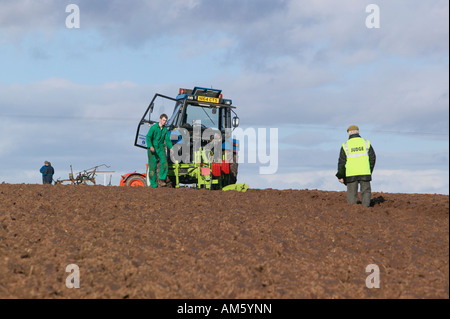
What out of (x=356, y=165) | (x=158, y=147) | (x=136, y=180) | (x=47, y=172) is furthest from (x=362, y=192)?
(x=47, y=172)

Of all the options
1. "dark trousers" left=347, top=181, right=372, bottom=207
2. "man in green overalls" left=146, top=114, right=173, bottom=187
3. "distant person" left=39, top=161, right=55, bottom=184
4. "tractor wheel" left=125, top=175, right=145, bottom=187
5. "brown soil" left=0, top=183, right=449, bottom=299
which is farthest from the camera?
"distant person" left=39, top=161, right=55, bottom=184

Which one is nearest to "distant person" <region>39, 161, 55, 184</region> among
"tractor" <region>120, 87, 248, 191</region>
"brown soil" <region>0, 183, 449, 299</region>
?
"tractor" <region>120, 87, 248, 191</region>

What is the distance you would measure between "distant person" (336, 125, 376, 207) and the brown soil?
0.64m

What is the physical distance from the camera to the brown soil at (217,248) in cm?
550

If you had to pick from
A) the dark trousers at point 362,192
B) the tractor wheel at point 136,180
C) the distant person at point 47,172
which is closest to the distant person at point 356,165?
the dark trousers at point 362,192

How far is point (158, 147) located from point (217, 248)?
7.22 metres

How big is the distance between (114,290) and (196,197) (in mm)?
4897

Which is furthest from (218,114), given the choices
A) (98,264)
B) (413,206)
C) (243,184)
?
(98,264)

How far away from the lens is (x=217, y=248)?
669 centimetres

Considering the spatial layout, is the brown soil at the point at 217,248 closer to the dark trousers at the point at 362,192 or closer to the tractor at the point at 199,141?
the dark trousers at the point at 362,192

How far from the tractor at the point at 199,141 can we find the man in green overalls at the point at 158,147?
59 centimetres

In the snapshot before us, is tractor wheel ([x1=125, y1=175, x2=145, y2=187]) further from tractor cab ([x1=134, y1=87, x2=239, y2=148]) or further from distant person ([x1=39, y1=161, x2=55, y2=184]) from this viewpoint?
distant person ([x1=39, y1=161, x2=55, y2=184])

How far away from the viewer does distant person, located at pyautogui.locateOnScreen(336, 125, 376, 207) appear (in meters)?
10.1
